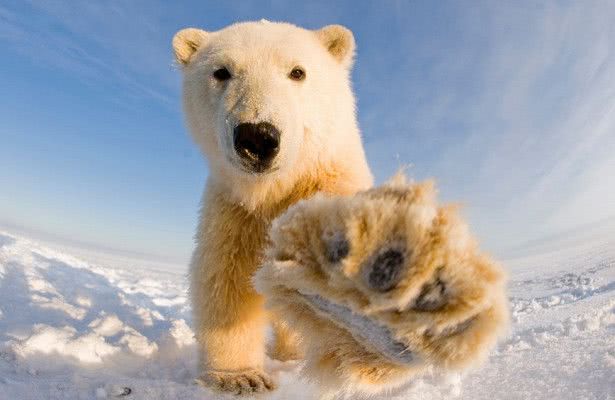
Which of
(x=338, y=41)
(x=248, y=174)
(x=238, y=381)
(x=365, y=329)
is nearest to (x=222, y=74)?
(x=248, y=174)

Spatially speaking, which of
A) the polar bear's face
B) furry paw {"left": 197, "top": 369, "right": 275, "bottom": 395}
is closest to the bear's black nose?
the polar bear's face

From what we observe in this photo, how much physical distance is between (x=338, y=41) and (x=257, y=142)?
1.49m

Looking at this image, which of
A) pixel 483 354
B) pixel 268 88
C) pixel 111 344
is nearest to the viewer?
pixel 483 354

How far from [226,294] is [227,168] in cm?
74

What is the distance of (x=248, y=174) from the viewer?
93.0 inches

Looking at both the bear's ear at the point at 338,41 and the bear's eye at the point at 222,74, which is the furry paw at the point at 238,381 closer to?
the bear's eye at the point at 222,74

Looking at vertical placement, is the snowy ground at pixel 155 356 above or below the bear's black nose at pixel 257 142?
below

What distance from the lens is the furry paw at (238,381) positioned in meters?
2.35

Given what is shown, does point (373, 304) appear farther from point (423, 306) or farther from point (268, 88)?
point (268, 88)

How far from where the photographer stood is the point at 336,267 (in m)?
1.20

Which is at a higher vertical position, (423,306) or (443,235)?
(443,235)

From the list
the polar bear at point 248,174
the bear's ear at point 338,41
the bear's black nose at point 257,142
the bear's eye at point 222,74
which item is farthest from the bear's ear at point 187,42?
the bear's black nose at point 257,142

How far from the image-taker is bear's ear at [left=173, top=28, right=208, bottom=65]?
3.22 m

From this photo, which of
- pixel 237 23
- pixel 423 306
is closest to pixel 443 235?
pixel 423 306
